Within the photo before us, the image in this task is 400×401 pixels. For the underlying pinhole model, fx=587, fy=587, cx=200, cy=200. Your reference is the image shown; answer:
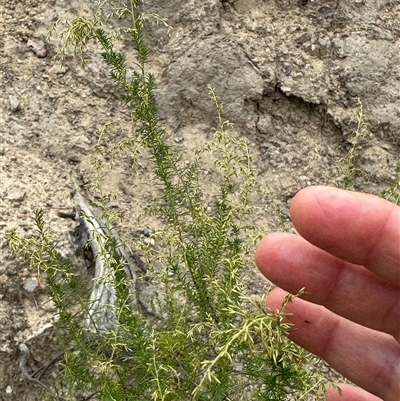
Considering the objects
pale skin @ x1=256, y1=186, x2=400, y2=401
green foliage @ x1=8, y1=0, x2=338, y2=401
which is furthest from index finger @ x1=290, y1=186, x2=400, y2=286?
green foliage @ x1=8, y1=0, x2=338, y2=401

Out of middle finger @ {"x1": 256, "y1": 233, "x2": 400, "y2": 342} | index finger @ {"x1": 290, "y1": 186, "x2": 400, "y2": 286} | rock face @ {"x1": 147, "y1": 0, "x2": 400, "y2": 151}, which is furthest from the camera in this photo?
rock face @ {"x1": 147, "y1": 0, "x2": 400, "y2": 151}

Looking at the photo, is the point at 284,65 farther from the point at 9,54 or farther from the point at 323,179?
the point at 9,54

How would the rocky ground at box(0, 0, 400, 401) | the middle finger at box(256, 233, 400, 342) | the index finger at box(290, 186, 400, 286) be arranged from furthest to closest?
the rocky ground at box(0, 0, 400, 401) < the middle finger at box(256, 233, 400, 342) < the index finger at box(290, 186, 400, 286)

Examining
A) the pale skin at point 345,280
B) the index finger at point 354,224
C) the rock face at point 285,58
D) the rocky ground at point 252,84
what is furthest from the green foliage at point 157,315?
the rock face at point 285,58

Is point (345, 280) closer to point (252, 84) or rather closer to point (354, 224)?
point (354, 224)

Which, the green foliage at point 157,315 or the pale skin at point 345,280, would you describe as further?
the green foliage at point 157,315

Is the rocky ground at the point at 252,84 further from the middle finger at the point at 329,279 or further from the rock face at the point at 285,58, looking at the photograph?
the middle finger at the point at 329,279

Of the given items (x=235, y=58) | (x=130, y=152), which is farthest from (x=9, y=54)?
(x=235, y=58)

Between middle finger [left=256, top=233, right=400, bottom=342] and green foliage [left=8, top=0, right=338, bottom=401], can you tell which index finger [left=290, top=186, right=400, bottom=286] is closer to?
middle finger [left=256, top=233, right=400, bottom=342]
